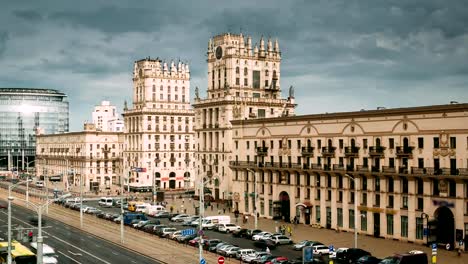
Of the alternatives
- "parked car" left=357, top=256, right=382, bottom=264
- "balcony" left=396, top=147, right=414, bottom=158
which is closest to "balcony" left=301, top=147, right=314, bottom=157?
"balcony" left=396, top=147, right=414, bottom=158

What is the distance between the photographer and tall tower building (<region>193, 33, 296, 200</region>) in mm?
132000

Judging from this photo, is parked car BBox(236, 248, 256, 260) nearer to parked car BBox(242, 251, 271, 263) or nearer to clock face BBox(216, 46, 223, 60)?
parked car BBox(242, 251, 271, 263)

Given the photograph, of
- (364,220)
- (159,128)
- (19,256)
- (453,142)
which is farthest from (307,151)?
(159,128)

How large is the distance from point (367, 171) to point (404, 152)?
697 centimetres

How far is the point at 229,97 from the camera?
131 meters

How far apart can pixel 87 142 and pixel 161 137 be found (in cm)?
2636

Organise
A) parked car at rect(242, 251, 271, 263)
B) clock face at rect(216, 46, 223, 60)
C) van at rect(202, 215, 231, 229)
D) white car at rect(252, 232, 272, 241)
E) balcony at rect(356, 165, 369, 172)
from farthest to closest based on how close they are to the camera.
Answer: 1. clock face at rect(216, 46, 223, 60)
2. van at rect(202, 215, 231, 229)
3. balcony at rect(356, 165, 369, 172)
4. white car at rect(252, 232, 272, 241)
5. parked car at rect(242, 251, 271, 263)

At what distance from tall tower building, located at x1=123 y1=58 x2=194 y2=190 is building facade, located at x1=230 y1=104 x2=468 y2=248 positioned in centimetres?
6245

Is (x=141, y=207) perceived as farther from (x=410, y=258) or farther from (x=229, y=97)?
(x=410, y=258)

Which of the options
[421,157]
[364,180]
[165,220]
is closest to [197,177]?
[165,220]

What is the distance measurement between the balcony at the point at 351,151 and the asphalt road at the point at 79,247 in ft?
113

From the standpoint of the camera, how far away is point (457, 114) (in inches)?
2894

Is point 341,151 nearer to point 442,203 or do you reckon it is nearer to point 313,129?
point 313,129

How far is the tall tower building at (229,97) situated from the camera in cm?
13200
